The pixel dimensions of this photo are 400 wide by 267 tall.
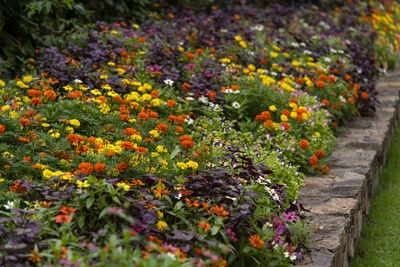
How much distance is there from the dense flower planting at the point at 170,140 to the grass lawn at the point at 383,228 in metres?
0.71

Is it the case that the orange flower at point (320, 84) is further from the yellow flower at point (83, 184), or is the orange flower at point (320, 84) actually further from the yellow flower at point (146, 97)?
the yellow flower at point (83, 184)

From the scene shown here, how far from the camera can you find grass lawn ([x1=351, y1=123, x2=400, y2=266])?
4.07 meters

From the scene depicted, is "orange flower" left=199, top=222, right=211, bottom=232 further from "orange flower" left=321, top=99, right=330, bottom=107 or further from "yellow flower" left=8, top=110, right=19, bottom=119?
"orange flower" left=321, top=99, right=330, bottom=107

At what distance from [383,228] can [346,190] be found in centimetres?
69

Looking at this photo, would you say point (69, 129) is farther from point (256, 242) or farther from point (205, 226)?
point (256, 242)

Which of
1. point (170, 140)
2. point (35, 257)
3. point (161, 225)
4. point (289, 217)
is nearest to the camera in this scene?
point (35, 257)

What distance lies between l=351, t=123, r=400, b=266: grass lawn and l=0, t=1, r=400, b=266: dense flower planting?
0.71m

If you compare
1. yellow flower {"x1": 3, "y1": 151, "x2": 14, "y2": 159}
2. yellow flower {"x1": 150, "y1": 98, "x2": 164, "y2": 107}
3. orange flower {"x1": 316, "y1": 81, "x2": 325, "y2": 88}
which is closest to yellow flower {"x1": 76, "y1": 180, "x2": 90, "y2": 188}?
yellow flower {"x1": 3, "y1": 151, "x2": 14, "y2": 159}

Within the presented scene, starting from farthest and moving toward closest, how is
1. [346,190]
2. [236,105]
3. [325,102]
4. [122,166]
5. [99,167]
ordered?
[325,102] → [236,105] → [346,190] → [122,166] → [99,167]

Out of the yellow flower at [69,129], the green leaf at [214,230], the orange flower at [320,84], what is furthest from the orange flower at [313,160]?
the yellow flower at [69,129]

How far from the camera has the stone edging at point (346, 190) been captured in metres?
3.34

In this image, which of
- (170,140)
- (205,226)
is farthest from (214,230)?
(170,140)

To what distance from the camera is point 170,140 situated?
386 cm

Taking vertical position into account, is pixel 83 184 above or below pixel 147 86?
above
